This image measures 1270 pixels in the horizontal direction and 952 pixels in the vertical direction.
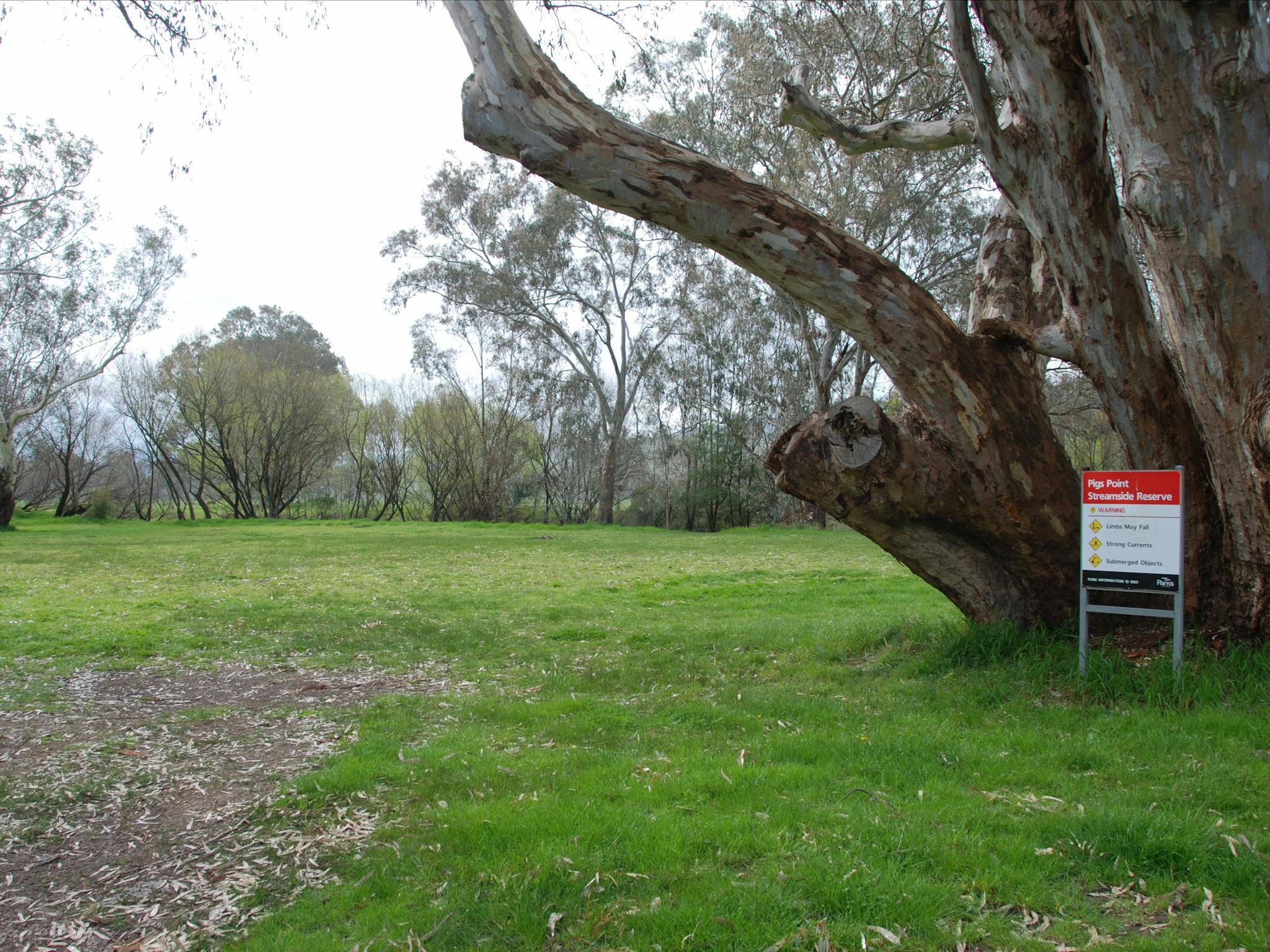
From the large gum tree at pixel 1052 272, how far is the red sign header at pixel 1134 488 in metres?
0.26

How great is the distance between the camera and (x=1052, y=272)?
4.90 metres

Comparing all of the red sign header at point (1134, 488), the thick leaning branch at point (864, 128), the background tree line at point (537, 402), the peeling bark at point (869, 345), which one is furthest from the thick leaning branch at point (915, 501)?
the background tree line at point (537, 402)

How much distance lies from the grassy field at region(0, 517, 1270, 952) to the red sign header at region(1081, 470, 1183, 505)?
883 millimetres

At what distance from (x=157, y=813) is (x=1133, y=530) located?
4.97m

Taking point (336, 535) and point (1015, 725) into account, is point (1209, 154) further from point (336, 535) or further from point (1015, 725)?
point (336, 535)

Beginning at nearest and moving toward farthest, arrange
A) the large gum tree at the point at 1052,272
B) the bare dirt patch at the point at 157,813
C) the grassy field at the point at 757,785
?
the grassy field at the point at 757,785
the bare dirt patch at the point at 157,813
the large gum tree at the point at 1052,272

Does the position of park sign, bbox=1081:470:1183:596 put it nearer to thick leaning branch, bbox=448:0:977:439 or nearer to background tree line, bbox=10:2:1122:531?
thick leaning branch, bbox=448:0:977:439

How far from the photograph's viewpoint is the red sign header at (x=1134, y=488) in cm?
454

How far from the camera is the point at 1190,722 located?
4.01 meters

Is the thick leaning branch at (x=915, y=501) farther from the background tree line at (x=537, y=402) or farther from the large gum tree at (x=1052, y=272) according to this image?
the background tree line at (x=537, y=402)

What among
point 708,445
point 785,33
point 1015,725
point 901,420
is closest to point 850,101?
point 785,33

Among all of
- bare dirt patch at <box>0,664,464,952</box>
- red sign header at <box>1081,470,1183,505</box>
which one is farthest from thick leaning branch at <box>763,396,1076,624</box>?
bare dirt patch at <box>0,664,464,952</box>

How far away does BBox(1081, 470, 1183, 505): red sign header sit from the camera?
4.54 metres

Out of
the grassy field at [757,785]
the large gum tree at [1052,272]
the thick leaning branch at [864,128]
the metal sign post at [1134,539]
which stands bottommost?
the grassy field at [757,785]
